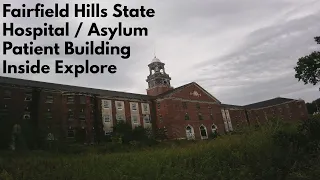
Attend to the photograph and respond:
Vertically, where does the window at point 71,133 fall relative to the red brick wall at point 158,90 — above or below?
below

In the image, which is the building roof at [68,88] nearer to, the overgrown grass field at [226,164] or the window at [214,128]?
the window at [214,128]

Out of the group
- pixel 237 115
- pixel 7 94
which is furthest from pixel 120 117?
pixel 237 115

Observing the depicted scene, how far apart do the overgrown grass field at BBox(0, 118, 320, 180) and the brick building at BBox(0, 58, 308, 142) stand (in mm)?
13578

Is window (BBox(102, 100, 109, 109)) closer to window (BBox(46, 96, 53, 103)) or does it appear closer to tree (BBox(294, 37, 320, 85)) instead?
window (BBox(46, 96, 53, 103))

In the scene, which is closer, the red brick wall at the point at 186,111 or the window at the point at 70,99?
the window at the point at 70,99

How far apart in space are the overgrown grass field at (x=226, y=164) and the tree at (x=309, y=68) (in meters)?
24.3

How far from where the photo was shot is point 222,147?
40.5 ft

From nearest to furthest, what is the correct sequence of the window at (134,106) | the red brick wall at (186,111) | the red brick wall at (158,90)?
the window at (134,106), the red brick wall at (186,111), the red brick wall at (158,90)

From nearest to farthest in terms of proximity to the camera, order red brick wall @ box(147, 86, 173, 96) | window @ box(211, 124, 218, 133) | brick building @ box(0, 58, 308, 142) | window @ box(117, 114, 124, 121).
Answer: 1. brick building @ box(0, 58, 308, 142)
2. window @ box(117, 114, 124, 121)
3. window @ box(211, 124, 218, 133)
4. red brick wall @ box(147, 86, 173, 96)

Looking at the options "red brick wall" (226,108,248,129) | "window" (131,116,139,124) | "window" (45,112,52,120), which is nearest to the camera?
"window" (45,112,52,120)

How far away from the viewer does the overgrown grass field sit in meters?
9.40

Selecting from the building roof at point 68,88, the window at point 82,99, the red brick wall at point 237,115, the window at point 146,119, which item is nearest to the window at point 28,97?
the building roof at point 68,88

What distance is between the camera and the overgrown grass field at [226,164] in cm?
940

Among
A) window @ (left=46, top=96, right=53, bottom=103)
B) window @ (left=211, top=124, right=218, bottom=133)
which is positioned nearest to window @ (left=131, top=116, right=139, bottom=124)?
window @ (left=46, top=96, right=53, bottom=103)
